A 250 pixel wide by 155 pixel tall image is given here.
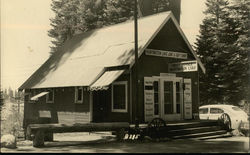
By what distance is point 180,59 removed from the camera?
2139cm

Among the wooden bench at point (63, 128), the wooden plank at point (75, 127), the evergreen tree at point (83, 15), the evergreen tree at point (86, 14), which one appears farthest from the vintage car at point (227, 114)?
the evergreen tree at point (83, 15)

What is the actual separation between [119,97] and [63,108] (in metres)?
4.99

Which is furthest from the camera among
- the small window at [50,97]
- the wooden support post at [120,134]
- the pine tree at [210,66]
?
the pine tree at [210,66]

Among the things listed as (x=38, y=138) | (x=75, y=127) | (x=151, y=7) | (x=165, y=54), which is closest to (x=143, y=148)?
(x=75, y=127)

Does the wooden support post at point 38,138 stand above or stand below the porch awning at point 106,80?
below

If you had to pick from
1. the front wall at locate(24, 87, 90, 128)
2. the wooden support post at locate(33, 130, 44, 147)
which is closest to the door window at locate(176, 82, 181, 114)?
the front wall at locate(24, 87, 90, 128)

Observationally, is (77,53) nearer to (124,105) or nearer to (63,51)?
(63,51)

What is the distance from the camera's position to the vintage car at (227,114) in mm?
19794

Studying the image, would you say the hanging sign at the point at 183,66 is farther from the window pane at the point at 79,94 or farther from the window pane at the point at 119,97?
the window pane at the point at 79,94

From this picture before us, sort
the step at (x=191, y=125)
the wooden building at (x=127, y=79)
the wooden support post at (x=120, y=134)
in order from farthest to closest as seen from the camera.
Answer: the wooden building at (x=127, y=79)
the step at (x=191, y=125)
the wooden support post at (x=120, y=134)

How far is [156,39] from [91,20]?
24.0 meters

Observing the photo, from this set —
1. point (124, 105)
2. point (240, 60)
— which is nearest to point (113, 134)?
point (124, 105)

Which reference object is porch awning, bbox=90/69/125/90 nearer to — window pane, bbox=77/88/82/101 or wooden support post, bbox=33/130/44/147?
window pane, bbox=77/88/82/101

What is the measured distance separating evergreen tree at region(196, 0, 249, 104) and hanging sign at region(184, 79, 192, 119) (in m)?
13.5
